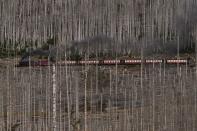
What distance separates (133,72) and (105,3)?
14.9 inches

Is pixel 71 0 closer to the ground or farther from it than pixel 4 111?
farther from it

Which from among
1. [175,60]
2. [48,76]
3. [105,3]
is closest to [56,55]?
[48,76]

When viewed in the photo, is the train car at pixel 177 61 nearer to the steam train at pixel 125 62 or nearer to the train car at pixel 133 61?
the steam train at pixel 125 62

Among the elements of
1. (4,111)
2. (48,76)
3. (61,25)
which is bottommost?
(4,111)

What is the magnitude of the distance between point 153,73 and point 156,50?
149 mm

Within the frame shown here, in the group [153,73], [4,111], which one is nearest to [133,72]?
[153,73]

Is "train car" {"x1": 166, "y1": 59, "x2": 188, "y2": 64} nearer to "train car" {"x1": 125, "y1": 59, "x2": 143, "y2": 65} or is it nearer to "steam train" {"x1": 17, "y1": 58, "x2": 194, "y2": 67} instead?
"steam train" {"x1": 17, "y1": 58, "x2": 194, "y2": 67}

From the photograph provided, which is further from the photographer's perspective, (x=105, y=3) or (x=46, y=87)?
(x=46, y=87)

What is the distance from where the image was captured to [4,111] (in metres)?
2.61

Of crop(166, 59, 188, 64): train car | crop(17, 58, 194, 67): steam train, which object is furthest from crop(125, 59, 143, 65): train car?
crop(166, 59, 188, 64): train car

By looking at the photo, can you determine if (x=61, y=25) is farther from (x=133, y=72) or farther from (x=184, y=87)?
(x=184, y=87)

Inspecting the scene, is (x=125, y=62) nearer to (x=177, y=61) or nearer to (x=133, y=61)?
(x=133, y=61)

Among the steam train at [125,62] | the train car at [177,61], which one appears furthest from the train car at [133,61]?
the train car at [177,61]

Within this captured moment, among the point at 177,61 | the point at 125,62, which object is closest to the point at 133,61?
the point at 125,62
